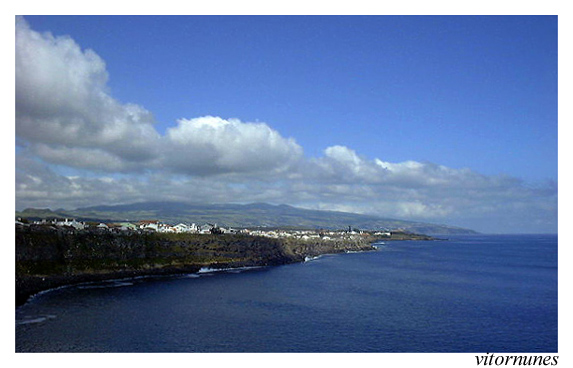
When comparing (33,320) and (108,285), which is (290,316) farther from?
(108,285)

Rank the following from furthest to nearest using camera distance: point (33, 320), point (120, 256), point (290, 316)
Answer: point (120, 256), point (290, 316), point (33, 320)

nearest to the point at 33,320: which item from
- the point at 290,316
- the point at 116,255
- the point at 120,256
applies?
the point at 290,316

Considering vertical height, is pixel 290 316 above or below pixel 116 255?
below

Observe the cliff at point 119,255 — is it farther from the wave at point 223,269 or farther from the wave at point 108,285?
the wave at point 108,285

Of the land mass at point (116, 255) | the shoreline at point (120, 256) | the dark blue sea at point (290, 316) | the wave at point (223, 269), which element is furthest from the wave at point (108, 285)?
the wave at point (223, 269)

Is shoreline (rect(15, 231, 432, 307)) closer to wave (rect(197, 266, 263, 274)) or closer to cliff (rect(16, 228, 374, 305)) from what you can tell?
cliff (rect(16, 228, 374, 305))

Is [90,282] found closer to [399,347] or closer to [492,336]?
[399,347]
